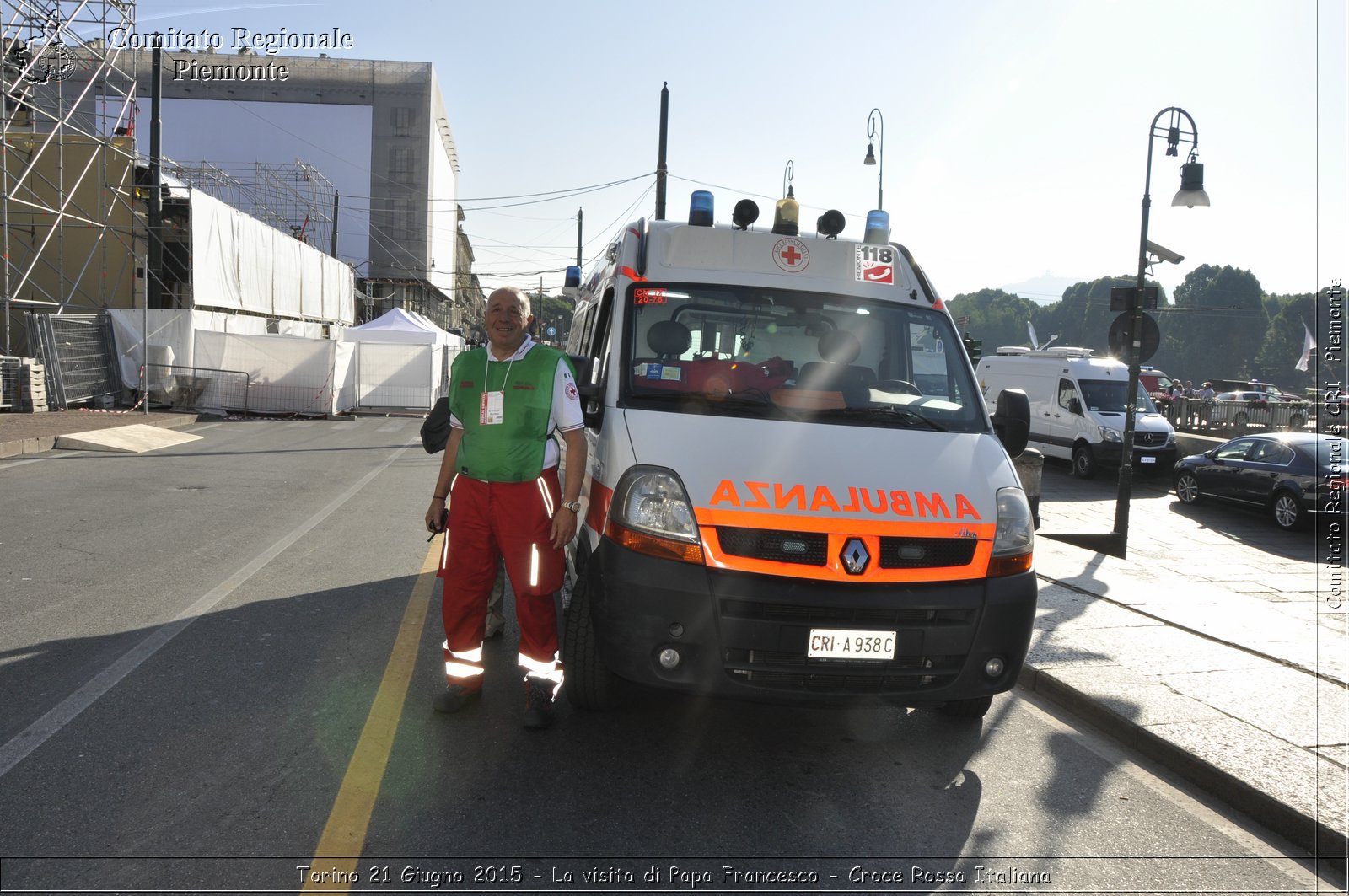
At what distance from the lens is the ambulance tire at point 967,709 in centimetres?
448

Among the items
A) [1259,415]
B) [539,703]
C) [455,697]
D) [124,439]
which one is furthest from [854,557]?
[1259,415]

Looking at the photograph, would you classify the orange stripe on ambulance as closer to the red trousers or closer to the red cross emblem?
the red trousers

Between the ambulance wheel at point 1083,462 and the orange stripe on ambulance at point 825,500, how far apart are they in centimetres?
1729

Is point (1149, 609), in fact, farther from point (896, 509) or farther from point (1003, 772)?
point (896, 509)

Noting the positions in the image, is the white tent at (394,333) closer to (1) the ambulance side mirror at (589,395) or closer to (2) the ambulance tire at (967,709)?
(1) the ambulance side mirror at (589,395)

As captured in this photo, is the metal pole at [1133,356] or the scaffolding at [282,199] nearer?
the metal pole at [1133,356]

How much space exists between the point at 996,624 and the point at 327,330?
35983 millimetres

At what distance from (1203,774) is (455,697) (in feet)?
10.5

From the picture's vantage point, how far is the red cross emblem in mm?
4973

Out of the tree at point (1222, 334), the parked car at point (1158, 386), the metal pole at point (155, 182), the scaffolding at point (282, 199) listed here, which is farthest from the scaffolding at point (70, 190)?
the tree at point (1222, 334)

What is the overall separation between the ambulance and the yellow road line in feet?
2.70

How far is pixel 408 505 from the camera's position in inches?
415

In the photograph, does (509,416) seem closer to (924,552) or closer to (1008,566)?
(924,552)

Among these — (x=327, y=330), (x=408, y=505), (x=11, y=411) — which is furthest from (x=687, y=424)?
(x=327, y=330)
